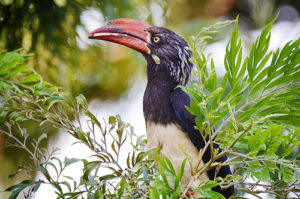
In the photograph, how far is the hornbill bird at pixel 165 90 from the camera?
97 cm

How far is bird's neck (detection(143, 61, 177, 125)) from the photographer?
1007mm

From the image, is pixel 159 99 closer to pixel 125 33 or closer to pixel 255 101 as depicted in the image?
pixel 125 33

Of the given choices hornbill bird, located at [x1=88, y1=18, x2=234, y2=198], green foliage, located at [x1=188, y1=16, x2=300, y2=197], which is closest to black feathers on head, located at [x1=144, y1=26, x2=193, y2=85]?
hornbill bird, located at [x1=88, y1=18, x2=234, y2=198]

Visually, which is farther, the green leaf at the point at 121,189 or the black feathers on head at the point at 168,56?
the black feathers on head at the point at 168,56

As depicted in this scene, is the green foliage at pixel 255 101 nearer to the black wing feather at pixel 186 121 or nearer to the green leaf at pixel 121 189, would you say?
the green leaf at pixel 121 189

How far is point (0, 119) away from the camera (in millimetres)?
619

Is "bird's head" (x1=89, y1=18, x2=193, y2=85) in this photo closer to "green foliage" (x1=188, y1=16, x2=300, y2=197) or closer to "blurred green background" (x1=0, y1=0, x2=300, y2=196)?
"blurred green background" (x1=0, y1=0, x2=300, y2=196)

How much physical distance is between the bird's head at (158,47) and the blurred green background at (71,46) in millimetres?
98

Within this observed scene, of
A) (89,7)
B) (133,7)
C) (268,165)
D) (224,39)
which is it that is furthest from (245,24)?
(268,165)

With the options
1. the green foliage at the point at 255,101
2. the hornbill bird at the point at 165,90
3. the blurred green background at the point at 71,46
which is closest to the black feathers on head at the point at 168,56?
the hornbill bird at the point at 165,90

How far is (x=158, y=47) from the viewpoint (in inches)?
41.4

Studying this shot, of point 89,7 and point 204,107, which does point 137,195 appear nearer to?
point 204,107

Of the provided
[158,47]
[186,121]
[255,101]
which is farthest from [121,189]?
[158,47]

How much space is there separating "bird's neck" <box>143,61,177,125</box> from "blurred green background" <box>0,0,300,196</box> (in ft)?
0.56
